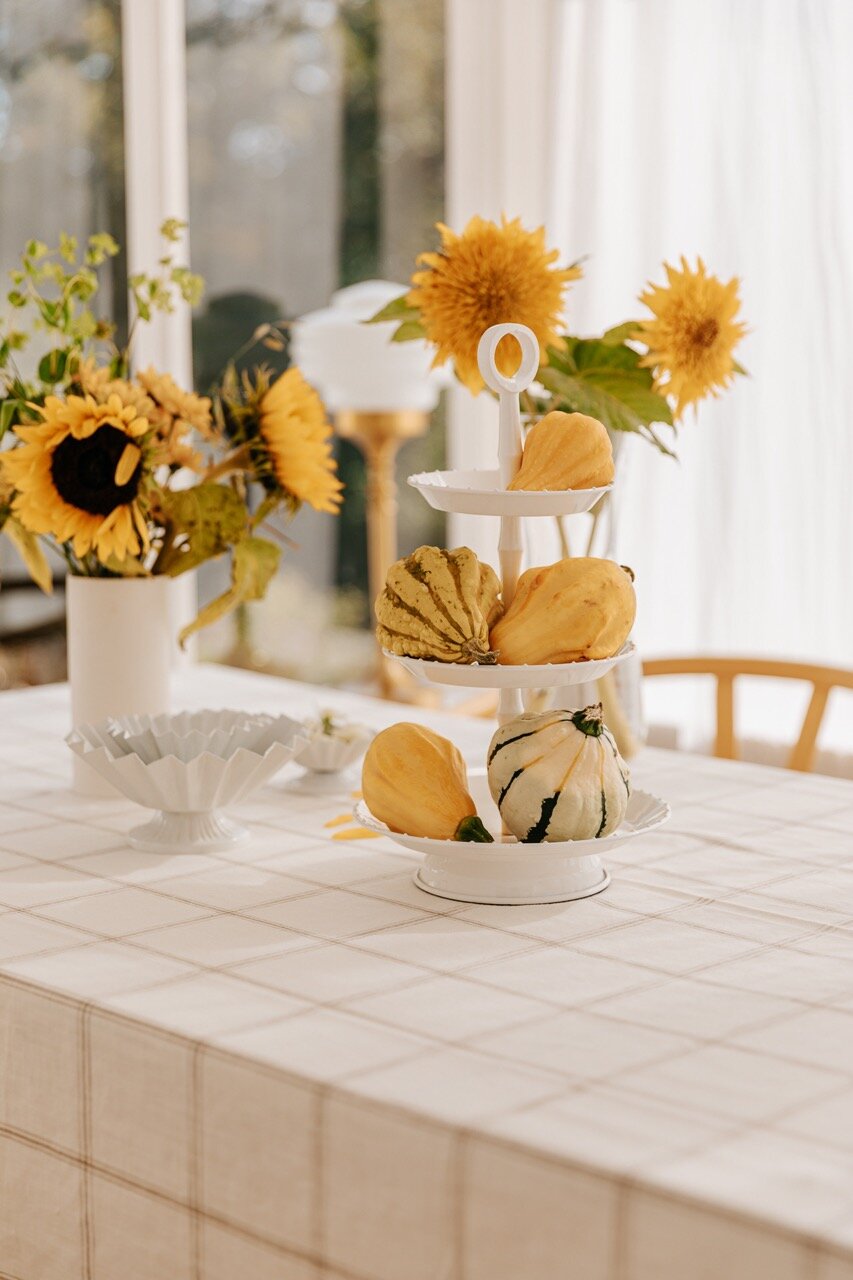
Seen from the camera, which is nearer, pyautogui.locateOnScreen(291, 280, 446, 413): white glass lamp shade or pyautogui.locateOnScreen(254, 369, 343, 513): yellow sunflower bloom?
pyautogui.locateOnScreen(254, 369, 343, 513): yellow sunflower bloom

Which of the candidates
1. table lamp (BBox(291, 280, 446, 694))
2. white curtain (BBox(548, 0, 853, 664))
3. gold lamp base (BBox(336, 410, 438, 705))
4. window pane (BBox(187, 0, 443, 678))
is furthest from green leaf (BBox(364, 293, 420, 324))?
window pane (BBox(187, 0, 443, 678))

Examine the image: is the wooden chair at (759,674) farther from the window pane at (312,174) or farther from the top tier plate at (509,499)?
the window pane at (312,174)

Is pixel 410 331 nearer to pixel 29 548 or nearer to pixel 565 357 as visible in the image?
pixel 565 357

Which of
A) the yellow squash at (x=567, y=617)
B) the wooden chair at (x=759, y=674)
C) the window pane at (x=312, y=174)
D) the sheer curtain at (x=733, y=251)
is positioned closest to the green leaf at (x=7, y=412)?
the yellow squash at (x=567, y=617)

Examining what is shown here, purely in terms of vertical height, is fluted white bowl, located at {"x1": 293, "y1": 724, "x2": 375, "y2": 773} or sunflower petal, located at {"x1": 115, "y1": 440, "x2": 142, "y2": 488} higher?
sunflower petal, located at {"x1": 115, "y1": 440, "x2": 142, "y2": 488}

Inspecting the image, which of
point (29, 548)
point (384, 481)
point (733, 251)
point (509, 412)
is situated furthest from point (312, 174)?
point (509, 412)

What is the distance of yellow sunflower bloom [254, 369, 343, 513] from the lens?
155cm

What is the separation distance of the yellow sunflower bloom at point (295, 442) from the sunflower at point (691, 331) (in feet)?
1.08

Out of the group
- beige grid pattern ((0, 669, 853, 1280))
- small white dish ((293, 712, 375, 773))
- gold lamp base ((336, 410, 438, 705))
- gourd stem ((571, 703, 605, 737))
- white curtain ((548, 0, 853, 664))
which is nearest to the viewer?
beige grid pattern ((0, 669, 853, 1280))

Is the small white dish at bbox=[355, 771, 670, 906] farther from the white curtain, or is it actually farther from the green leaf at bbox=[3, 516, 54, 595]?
the white curtain

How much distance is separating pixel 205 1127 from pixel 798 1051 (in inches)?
13.5

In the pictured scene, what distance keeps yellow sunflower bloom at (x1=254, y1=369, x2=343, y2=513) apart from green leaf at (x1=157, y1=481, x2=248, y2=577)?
5 centimetres

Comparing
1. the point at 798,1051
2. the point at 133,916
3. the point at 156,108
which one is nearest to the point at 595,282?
the point at 156,108

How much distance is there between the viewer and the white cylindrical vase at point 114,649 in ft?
5.18
